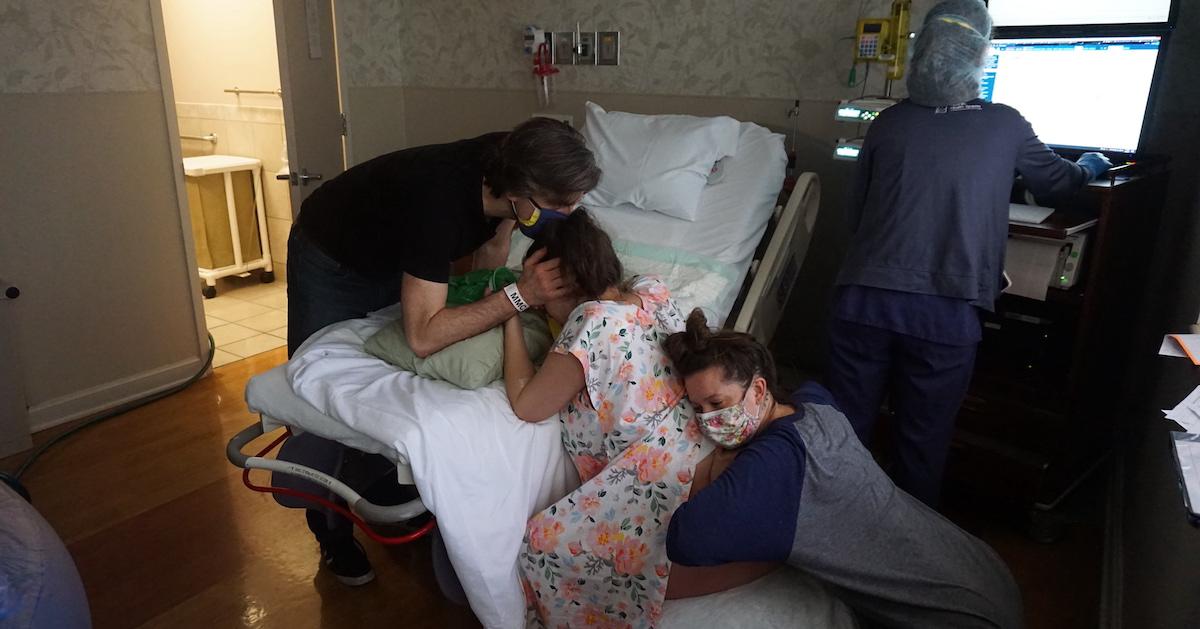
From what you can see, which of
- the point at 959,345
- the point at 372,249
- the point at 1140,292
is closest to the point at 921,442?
the point at 959,345

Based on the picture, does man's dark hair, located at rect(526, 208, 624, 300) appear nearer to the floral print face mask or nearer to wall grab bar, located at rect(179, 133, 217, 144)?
the floral print face mask

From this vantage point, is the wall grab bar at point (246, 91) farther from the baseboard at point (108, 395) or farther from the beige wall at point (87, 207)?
the baseboard at point (108, 395)

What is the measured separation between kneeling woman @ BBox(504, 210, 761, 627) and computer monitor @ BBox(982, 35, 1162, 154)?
1144 mm

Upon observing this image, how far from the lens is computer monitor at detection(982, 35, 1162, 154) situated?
5.95 feet

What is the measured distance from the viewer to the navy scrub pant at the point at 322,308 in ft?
5.75

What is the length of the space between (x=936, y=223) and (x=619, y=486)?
3.07 feet

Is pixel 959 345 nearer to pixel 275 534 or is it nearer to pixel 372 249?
pixel 372 249

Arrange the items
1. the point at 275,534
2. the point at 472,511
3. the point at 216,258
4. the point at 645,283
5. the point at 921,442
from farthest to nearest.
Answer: the point at 216,258, the point at 275,534, the point at 921,442, the point at 645,283, the point at 472,511

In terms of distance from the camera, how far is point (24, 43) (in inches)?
94.7

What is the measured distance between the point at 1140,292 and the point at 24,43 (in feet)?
11.2

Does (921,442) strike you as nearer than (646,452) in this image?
No

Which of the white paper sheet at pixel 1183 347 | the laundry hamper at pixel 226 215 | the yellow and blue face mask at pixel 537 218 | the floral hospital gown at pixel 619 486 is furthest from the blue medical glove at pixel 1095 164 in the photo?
the laundry hamper at pixel 226 215

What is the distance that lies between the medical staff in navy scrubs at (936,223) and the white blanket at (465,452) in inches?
32.8

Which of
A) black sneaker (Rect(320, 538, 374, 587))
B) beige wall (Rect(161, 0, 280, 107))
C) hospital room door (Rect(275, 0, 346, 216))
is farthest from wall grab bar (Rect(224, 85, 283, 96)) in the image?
black sneaker (Rect(320, 538, 374, 587))
